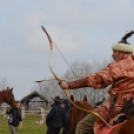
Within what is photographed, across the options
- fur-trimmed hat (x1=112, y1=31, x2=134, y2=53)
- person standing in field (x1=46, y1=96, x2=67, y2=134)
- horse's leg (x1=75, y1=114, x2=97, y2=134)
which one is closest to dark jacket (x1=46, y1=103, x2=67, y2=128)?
person standing in field (x1=46, y1=96, x2=67, y2=134)

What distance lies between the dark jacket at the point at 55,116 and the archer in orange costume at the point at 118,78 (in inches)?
477

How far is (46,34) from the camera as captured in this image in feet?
29.6

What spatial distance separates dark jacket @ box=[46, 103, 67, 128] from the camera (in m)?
21.0

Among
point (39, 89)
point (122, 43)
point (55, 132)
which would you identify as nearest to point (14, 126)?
point (55, 132)

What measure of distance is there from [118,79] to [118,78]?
50 mm

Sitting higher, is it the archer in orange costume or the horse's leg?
the archer in orange costume

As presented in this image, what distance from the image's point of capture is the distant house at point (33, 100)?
93.6 m

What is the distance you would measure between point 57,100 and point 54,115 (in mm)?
731

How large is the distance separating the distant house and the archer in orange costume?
84.1 meters

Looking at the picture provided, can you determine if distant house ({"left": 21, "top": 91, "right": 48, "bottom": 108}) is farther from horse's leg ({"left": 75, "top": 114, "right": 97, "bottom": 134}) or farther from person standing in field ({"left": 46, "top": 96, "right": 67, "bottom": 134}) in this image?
horse's leg ({"left": 75, "top": 114, "right": 97, "bottom": 134})

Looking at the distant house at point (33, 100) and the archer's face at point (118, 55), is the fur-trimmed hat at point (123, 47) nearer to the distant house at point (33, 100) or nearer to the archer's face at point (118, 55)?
the archer's face at point (118, 55)

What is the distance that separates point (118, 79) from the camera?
8.47 m

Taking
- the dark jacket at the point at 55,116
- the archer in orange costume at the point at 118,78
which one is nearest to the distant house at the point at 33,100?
the dark jacket at the point at 55,116

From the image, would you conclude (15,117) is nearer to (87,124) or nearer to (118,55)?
(87,124)
